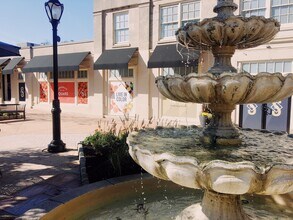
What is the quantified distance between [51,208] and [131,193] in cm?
150

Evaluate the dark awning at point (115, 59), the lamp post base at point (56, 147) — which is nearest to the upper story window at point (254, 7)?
the dark awning at point (115, 59)

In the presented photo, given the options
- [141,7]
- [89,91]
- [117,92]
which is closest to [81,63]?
[89,91]

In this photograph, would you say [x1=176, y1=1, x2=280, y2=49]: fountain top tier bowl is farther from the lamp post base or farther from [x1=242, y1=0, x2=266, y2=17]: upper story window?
[x1=242, y1=0, x2=266, y2=17]: upper story window

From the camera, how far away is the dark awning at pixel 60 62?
20.0 meters

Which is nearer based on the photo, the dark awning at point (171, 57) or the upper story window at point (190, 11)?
the dark awning at point (171, 57)

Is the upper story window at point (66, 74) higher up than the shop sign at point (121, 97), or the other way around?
the upper story window at point (66, 74)

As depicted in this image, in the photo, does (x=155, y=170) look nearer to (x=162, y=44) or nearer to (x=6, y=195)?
(x=6, y=195)

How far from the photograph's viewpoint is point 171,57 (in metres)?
15.6

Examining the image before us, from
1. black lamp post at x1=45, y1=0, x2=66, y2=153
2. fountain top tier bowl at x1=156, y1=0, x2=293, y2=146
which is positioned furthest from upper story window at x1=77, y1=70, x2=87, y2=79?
fountain top tier bowl at x1=156, y1=0, x2=293, y2=146

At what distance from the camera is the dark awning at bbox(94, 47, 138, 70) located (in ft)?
56.5

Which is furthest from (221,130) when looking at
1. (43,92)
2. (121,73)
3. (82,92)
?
(43,92)

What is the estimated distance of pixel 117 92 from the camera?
1914cm

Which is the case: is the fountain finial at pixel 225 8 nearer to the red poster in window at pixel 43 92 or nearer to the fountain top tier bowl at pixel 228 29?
the fountain top tier bowl at pixel 228 29

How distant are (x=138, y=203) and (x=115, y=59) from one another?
14.3 meters
